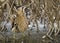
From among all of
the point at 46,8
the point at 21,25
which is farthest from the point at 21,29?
the point at 46,8

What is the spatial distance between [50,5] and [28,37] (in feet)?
2.15

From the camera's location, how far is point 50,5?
645 centimetres

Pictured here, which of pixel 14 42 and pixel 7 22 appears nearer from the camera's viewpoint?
pixel 14 42

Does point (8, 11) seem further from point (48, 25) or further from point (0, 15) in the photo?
point (48, 25)

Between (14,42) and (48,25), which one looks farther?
(48,25)

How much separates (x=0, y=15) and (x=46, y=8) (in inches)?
32.5

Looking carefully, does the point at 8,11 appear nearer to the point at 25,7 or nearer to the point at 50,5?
the point at 25,7

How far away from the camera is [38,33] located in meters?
6.64

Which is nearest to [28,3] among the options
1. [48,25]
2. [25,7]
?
[25,7]

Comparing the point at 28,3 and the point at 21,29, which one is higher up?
the point at 28,3

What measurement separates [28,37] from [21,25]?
0.25 meters

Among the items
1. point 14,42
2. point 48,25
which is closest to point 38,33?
point 48,25

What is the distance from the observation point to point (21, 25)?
21.5ft

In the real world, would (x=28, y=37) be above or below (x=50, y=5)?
below
